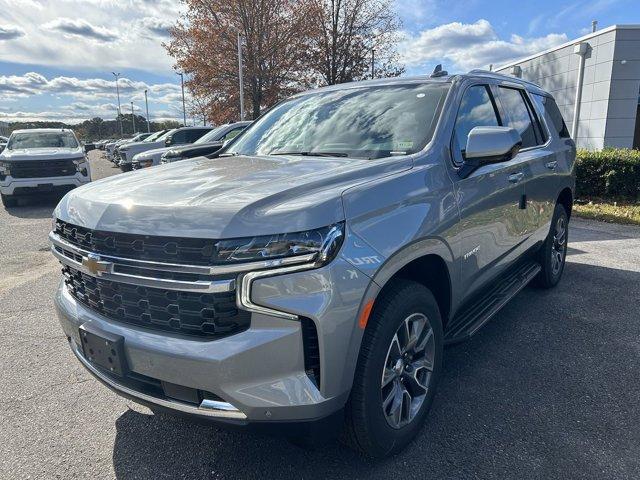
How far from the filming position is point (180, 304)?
6.36 feet

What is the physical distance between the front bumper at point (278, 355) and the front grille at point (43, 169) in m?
10.8

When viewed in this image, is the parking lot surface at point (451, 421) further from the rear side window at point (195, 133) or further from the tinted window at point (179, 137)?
the rear side window at point (195, 133)

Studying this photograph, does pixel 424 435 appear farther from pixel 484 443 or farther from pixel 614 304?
pixel 614 304

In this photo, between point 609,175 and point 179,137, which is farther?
point 179,137

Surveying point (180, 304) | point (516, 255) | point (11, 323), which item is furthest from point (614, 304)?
point (11, 323)

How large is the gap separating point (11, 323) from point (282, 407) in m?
3.54

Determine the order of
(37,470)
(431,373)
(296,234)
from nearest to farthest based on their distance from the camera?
1. (296,234)
2. (37,470)
3. (431,373)

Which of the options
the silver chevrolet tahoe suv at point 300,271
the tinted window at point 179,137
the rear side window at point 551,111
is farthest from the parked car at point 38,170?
the rear side window at point 551,111

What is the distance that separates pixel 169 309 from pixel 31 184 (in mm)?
10825

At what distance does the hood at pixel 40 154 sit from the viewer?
1081cm

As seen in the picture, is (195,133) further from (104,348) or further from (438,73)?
(104,348)

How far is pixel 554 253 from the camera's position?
486 cm

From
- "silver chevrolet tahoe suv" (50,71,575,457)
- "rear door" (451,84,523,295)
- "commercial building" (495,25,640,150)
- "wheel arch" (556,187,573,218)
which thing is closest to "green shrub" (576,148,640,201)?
"wheel arch" (556,187,573,218)

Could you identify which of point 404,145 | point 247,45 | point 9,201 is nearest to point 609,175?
point 404,145
